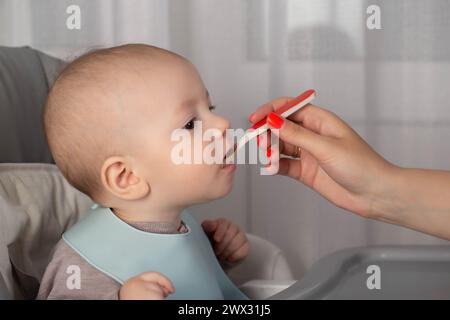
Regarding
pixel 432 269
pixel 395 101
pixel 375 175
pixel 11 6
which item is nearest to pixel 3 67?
pixel 11 6

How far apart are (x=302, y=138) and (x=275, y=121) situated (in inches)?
1.5

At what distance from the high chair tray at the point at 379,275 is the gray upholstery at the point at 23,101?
43 centimetres

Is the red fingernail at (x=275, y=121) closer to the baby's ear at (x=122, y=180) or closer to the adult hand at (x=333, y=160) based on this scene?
the adult hand at (x=333, y=160)

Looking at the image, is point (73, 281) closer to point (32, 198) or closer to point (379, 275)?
point (32, 198)

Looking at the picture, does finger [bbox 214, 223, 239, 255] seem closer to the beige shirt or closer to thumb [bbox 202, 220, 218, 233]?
thumb [bbox 202, 220, 218, 233]

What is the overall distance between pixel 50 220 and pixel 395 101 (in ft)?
2.59

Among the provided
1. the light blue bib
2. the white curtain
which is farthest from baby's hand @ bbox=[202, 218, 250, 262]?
the white curtain

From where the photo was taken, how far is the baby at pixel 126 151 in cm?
81

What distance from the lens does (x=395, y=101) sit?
1446 mm

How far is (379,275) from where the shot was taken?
0.89m

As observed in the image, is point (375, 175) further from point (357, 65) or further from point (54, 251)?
point (357, 65)

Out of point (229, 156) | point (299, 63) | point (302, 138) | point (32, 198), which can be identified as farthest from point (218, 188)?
point (299, 63)

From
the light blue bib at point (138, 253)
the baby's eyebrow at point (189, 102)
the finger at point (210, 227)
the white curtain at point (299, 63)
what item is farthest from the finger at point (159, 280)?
the white curtain at point (299, 63)
